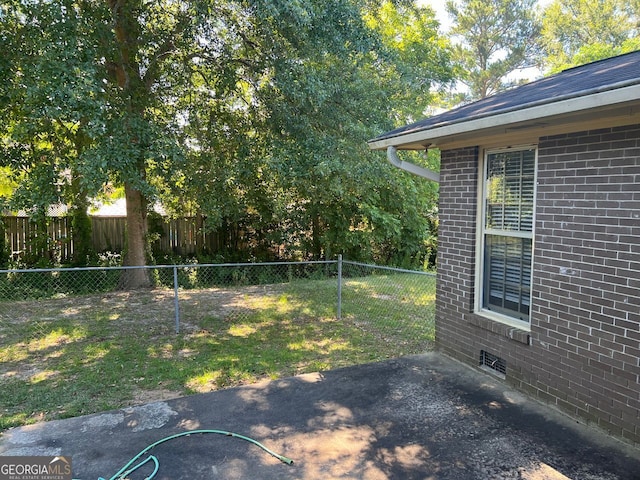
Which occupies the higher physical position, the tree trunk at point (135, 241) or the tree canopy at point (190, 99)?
the tree canopy at point (190, 99)

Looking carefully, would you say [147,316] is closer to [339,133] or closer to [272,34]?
[339,133]

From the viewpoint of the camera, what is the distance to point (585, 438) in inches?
119

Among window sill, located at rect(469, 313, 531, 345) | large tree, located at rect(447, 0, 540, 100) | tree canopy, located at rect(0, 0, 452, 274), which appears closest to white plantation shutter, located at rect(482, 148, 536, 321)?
window sill, located at rect(469, 313, 531, 345)

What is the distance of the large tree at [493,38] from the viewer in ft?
75.4

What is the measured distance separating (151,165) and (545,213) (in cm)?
546

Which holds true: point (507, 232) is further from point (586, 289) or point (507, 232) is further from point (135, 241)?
point (135, 241)

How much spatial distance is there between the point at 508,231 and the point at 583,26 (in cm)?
2472

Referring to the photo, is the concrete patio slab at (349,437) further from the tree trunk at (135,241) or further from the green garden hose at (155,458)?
the tree trunk at (135,241)

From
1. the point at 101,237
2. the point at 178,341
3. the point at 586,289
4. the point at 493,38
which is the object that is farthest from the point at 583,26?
the point at 178,341

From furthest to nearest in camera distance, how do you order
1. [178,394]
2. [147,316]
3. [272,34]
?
1. [147,316]
2. [272,34]
3. [178,394]

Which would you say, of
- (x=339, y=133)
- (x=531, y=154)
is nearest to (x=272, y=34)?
(x=339, y=133)

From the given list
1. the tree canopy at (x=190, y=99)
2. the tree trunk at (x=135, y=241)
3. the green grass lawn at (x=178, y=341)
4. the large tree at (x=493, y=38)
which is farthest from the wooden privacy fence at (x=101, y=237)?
the large tree at (x=493, y=38)

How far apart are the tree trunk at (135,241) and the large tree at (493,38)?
63.9 feet

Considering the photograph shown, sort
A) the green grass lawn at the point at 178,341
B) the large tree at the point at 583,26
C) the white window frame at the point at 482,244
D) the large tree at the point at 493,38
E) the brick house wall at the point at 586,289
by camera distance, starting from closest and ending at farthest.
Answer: the brick house wall at the point at 586,289 → the white window frame at the point at 482,244 → the green grass lawn at the point at 178,341 → the large tree at the point at 583,26 → the large tree at the point at 493,38
